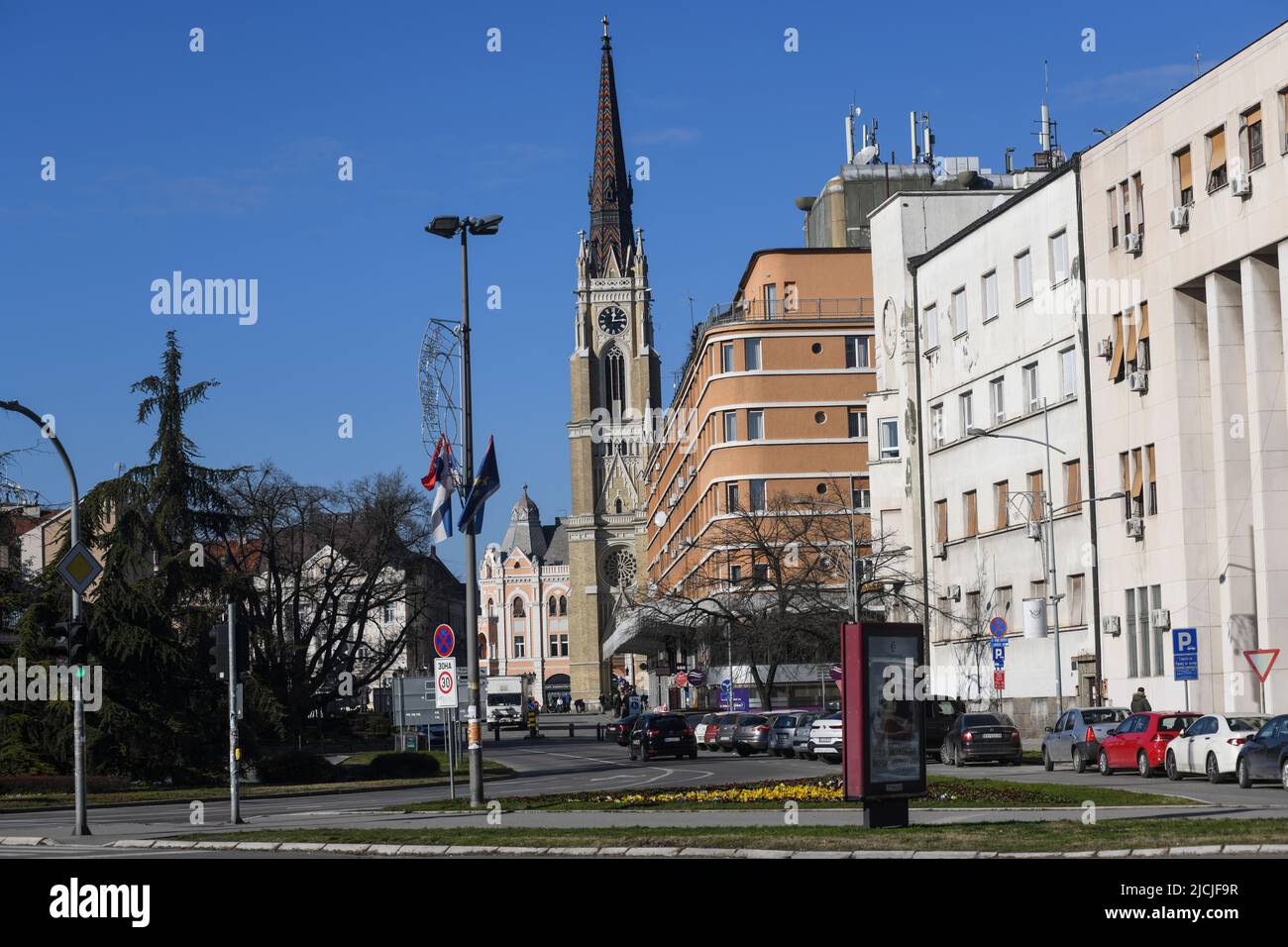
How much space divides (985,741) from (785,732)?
Result: 43.5 feet

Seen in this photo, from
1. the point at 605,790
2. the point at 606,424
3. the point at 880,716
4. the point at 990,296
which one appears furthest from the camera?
the point at 606,424

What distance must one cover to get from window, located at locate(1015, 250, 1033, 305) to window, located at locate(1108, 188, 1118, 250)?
535 cm

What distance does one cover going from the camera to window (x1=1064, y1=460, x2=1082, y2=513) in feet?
169

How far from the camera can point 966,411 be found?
196 ft

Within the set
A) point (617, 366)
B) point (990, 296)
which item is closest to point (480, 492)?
point (990, 296)

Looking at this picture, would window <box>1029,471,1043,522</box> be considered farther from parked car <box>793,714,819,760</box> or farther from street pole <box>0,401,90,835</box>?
street pole <box>0,401,90,835</box>

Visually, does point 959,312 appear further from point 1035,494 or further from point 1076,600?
point 1076,600

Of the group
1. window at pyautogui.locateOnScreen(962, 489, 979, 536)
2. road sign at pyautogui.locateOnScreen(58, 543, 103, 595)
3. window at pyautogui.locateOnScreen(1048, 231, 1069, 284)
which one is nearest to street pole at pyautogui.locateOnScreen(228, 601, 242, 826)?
road sign at pyautogui.locateOnScreen(58, 543, 103, 595)

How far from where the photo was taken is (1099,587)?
5006 centimetres

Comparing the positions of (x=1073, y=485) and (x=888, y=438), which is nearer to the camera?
(x=1073, y=485)

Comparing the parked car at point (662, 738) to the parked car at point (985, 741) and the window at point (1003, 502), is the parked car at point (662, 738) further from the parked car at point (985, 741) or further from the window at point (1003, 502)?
the parked car at point (985, 741)
